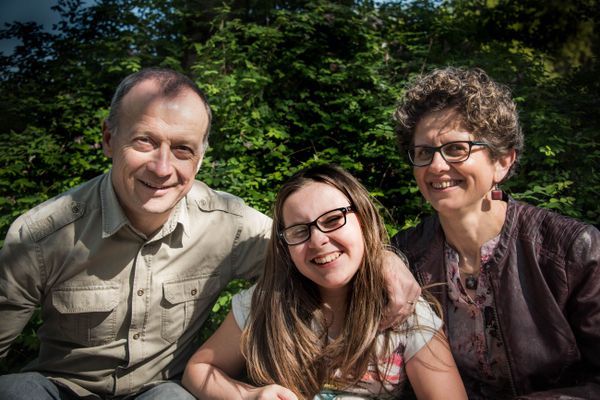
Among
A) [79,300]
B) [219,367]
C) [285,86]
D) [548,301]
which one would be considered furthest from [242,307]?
[285,86]

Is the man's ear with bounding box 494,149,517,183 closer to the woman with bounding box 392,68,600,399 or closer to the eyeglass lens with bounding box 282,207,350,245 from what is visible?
the woman with bounding box 392,68,600,399

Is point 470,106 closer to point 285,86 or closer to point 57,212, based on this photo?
point 57,212

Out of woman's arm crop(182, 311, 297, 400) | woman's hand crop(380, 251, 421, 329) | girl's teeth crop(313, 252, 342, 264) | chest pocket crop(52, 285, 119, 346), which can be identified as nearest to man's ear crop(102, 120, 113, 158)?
chest pocket crop(52, 285, 119, 346)

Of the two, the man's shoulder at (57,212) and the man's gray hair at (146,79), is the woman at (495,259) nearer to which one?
the man's gray hair at (146,79)

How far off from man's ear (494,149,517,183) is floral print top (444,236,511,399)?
0.27m

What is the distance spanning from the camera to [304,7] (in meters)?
5.28

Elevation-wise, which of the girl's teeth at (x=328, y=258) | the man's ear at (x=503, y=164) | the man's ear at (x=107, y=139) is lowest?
the girl's teeth at (x=328, y=258)

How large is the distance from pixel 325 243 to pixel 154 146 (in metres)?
0.83

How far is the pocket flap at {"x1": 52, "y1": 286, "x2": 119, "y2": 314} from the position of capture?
6.96 ft

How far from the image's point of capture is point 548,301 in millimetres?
1921

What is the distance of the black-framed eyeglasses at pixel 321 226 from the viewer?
6.17ft

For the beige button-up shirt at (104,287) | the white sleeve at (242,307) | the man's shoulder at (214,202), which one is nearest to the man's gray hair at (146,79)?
the beige button-up shirt at (104,287)

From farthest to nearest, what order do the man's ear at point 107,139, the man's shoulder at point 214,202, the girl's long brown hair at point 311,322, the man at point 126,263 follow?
the man's shoulder at point 214,202, the man's ear at point 107,139, the man at point 126,263, the girl's long brown hair at point 311,322

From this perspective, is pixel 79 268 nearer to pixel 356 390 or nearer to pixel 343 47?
pixel 356 390
